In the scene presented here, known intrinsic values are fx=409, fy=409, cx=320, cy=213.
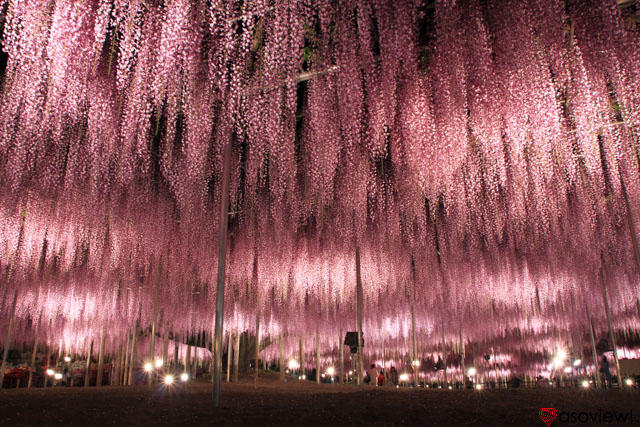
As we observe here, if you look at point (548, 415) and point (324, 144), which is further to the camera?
point (324, 144)

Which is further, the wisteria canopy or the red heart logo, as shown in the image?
the wisteria canopy

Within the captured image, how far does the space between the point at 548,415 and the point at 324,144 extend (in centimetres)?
411

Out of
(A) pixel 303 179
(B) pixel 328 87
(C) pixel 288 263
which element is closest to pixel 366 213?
(A) pixel 303 179

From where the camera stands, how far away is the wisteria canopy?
4160 millimetres

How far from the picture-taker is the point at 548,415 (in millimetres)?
3604

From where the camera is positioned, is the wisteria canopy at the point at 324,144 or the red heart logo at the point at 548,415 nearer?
the red heart logo at the point at 548,415

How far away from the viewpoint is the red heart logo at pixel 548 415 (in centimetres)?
338

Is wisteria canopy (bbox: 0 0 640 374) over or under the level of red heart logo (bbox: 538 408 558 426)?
over

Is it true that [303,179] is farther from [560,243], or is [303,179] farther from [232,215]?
[560,243]

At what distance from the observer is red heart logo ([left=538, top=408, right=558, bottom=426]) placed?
3.38 meters

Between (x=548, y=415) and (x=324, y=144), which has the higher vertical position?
(x=324, y=144)

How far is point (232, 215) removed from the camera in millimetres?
9547

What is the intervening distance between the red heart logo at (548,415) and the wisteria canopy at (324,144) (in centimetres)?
315

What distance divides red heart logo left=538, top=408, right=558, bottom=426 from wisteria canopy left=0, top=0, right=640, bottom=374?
3.15 metres
